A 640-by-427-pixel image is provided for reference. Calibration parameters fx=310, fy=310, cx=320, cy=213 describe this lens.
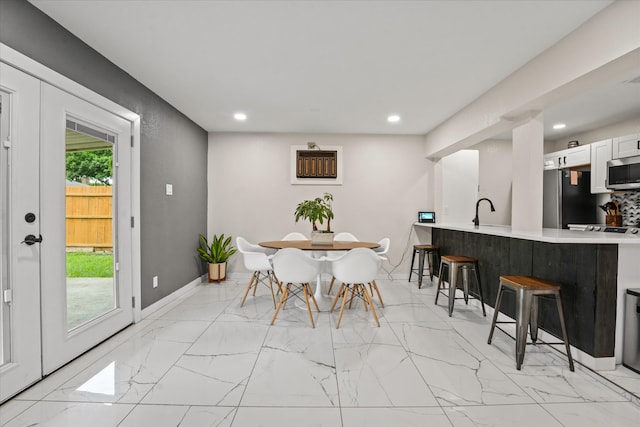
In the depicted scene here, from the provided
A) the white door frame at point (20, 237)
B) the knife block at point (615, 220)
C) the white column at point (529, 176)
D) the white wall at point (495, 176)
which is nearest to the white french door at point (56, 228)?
the white door frame at point (20, 237)

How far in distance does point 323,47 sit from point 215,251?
3548mm

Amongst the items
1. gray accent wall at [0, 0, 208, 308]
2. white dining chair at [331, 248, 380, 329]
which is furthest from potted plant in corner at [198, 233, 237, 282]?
white dining chair at [331, 248, 380, 329]

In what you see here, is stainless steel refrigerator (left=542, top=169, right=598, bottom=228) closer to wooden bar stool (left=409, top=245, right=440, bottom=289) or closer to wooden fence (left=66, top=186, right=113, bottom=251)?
wooden bar stool (left=409, top=245, right=440, bottom=289)

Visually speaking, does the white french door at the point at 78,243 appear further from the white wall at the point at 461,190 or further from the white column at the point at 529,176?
the white wall at the point at 461,190

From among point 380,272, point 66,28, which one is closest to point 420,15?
point 66,28

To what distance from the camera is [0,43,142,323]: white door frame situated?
192 centimetres

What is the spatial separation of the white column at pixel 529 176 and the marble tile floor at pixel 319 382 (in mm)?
1133

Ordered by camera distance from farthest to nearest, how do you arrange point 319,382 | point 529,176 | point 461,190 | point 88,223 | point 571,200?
point 461,190 → point 571,200 → point 529,176 → point 88,223 → point 319,382

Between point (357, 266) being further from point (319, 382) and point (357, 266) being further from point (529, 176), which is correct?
point (529, 176)

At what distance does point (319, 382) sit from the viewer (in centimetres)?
210

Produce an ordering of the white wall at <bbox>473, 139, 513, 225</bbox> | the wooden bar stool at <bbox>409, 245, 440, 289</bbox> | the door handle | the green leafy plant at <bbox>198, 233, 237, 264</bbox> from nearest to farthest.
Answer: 1. the door handle
2. the wooden bar stool at <bbox>409, 245, 440, 289</bbox>
3. the green leafy plant at <bbox>198, 233, 237, 264</bbox>
4. the white wall at <bbox>473, 139, 513, 225</bbox>

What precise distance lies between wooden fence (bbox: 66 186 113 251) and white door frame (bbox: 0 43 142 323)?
29 centimetres

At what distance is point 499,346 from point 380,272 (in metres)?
2.78

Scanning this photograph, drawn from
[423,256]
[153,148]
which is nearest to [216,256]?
[153,148]
